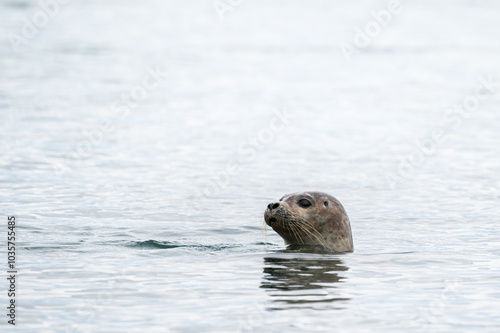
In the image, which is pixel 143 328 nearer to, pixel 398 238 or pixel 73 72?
pixel 398 238

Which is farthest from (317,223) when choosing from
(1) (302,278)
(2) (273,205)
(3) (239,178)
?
(3) (239,178)

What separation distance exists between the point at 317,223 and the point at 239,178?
643cm

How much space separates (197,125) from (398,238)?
38.6 ft

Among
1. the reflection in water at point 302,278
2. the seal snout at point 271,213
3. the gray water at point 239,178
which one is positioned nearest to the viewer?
the gray water at point 239,178

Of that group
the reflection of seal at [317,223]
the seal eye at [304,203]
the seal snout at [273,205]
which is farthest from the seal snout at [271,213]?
the seal eye at [304,203]

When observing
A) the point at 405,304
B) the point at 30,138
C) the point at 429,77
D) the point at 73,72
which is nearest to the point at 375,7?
the point at 429,77

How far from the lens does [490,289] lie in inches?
444

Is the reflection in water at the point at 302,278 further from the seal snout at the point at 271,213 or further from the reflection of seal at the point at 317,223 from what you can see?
the seal snout at the point at 271,213

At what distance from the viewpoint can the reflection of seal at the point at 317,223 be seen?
1306 centimetres

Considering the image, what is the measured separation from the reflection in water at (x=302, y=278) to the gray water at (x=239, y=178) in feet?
0.14

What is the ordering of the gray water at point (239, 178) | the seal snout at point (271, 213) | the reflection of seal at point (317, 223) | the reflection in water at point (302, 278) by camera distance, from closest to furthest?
the gray water at point (239, 178), the reflection in water at point (302, 278), the seal snout at point (271, 213), the reflection of seal at point (317, 223)

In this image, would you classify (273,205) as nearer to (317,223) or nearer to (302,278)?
(317,223)

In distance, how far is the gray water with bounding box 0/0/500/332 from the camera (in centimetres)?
1039

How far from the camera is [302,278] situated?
11.5m
